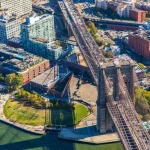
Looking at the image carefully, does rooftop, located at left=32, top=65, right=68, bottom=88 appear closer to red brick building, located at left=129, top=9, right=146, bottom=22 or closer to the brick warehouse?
the brick warehouse

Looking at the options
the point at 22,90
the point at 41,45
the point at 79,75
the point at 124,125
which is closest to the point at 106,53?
the point at 79,75

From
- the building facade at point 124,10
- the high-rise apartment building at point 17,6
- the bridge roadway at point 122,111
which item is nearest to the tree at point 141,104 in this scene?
the bridge roadway at point 122,111

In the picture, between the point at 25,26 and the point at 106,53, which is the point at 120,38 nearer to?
the point at 106,53

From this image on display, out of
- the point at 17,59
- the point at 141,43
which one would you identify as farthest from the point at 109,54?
the point at 17,59

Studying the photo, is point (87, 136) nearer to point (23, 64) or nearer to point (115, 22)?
point (23, 64)

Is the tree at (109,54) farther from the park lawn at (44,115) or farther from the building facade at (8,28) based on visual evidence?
the building facade at (8,28)

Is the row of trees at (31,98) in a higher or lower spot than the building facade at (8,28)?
lower
